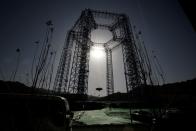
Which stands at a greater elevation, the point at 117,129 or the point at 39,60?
the point at 39,60

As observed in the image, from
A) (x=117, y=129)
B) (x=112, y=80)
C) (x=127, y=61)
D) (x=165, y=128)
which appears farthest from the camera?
(x=112, y=80)

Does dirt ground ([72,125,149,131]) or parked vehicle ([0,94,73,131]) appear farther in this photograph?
dirt ground ([72,125,149,131])

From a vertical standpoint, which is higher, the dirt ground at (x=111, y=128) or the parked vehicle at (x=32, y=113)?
the parked vehicle at (x=32, y=113)

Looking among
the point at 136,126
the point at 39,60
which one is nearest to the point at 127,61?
the point at 39,60

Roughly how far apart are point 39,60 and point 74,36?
36.4ft

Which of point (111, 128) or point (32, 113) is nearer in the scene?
point (32, 113)

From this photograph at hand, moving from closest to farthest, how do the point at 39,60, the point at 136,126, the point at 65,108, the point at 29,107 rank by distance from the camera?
1. the point at 29,107
2. the point at 65,108
3. the point at 136,126
4. the point at 39,60

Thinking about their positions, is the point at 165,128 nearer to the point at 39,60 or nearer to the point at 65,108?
the point at 65,108

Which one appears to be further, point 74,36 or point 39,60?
point 74,36

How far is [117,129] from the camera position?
518 cm

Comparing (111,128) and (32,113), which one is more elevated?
(32,113)

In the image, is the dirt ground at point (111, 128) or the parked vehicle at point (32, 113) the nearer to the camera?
the parked vehicle at point (32, 113)

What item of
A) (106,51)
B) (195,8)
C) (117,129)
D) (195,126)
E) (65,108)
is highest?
(106,51)

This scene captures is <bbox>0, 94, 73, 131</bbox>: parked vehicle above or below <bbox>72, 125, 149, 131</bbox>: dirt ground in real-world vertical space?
above
